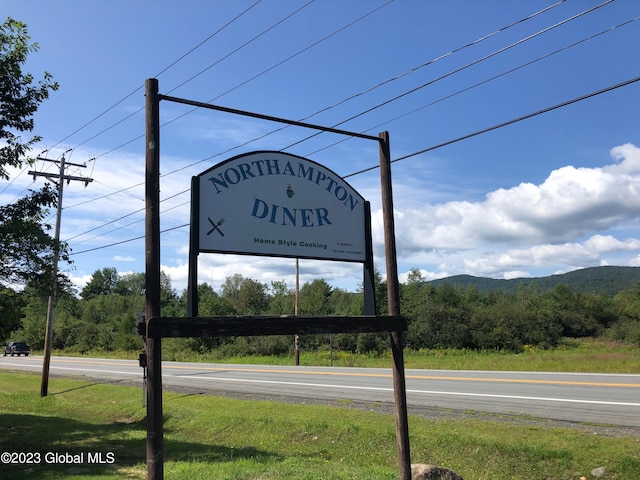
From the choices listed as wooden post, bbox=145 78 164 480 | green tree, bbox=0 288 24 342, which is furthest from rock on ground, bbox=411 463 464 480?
green tree, bbox=0 288 24 342

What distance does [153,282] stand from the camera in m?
4.08

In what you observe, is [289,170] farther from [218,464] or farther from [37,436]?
[37,436]

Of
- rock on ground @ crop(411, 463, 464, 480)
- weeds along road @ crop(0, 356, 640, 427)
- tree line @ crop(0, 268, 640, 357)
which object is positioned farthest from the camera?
tree line @ crop(0, 268, 640, 357)

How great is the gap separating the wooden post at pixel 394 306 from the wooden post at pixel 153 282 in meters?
2.49

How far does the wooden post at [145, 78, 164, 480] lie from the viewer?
157 inches

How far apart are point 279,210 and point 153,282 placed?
4.90 feet

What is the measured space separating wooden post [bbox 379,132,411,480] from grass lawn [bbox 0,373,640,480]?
4.70 ft

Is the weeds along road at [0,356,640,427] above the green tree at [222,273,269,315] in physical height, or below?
below

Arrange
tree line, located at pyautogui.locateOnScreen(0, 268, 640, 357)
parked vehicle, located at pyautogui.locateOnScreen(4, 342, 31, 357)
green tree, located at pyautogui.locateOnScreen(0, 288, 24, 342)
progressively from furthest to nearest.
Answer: parked vehicle, located at pyautogui.locateOnScreen(4, 342, 31, 357) → tree line, located at pyautogui.locateOnScreen(0, 268, 640, 357) → green tree, located at pyautogui.locateOnScreen(0, 288, 24, 342)

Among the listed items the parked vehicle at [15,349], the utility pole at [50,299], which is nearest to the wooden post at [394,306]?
the utility pole at [50,299]

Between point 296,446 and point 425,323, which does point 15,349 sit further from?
point 296,446

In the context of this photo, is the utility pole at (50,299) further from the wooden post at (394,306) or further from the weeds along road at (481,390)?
the wooden post at (394,306)

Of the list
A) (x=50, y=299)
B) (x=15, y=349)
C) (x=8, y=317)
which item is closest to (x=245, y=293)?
(x=15, y=349)

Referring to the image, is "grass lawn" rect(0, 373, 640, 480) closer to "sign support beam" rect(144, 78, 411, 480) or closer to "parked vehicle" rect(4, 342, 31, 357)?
"sign support beam" rect(144, 78, 411, 480)
